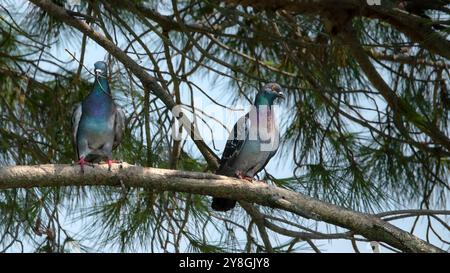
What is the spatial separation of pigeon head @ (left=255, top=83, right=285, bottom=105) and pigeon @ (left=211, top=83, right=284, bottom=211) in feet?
0.07

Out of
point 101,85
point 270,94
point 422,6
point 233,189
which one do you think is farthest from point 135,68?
point 422,6

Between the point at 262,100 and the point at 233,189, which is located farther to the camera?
the point at 262,100

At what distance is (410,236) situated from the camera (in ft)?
9.09

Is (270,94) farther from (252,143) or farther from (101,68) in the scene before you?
(101,68)

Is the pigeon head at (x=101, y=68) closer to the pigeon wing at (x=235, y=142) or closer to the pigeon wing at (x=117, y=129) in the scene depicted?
the pigeon wing at (x=117, y=129)

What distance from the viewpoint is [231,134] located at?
3.57 m

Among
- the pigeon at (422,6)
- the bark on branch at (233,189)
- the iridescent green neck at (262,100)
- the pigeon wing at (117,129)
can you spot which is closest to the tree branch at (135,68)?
the pigeon wing at (117,129)

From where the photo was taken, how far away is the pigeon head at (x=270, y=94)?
363 cm

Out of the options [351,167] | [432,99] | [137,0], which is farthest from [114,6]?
[432,99]

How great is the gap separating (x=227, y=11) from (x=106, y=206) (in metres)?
0.96

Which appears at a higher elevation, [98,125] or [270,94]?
[270,94]

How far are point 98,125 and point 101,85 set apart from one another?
15 cm

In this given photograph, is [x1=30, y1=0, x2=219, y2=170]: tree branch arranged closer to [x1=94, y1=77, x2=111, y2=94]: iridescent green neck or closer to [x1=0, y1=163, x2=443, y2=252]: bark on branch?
[x1=94, y1=77, x2=111, y2=94]: iridescent green neck

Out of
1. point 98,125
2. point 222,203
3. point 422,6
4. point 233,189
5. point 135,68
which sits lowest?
point 233,189
